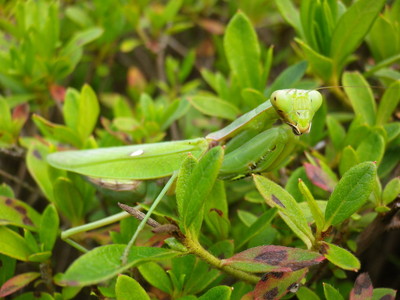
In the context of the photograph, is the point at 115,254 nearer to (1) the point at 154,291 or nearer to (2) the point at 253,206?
(1) the point at 154,291

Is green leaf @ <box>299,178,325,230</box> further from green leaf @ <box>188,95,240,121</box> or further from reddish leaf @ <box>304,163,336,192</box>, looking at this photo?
green leaf @ <box>188,95,240,121</box>

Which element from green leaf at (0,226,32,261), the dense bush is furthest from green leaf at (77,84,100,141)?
green leaf at (0,226,32,261)

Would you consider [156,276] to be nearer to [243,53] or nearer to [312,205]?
[312,205]

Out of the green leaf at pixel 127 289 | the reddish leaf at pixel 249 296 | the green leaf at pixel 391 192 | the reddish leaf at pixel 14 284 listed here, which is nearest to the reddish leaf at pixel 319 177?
the green leaf at pixel 391 192

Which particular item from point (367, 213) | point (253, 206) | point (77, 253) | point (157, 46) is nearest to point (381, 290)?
point (367, 213)

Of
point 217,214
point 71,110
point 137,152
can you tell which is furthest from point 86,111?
point 217,214

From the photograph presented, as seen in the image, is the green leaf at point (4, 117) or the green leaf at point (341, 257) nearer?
the green leaf at point (341, 257)

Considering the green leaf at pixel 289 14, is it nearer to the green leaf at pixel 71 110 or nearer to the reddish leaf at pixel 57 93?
the green leaf at pixel 71 110
